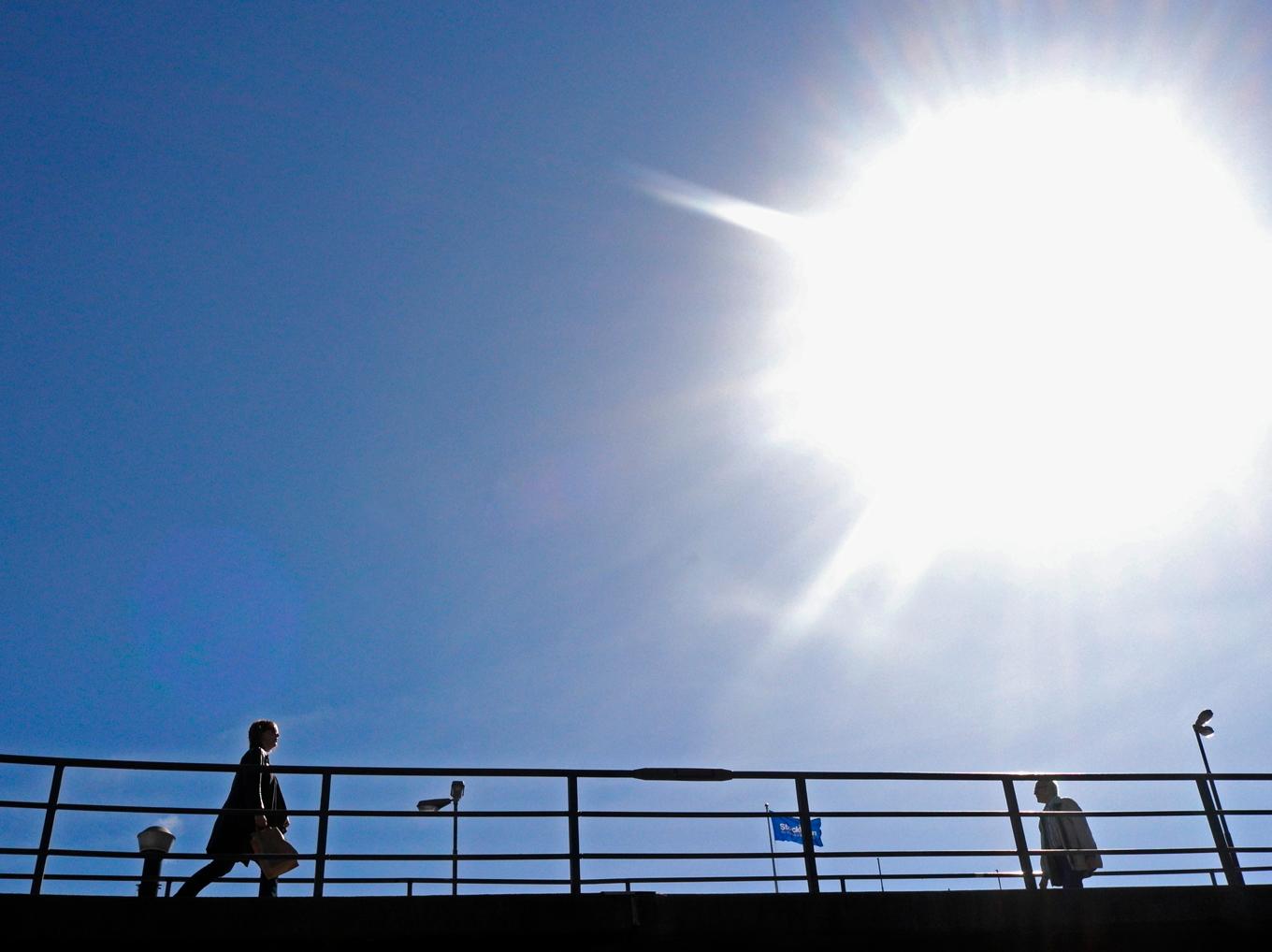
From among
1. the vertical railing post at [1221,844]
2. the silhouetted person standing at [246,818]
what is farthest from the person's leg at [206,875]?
the vertical railing post at [1221,844]

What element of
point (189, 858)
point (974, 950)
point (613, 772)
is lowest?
point (974, 950)

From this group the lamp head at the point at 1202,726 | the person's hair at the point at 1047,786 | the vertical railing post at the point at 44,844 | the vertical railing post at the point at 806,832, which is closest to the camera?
the vertical railing post at the point at 44,844

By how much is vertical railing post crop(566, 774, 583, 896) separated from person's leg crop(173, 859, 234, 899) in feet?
8.61

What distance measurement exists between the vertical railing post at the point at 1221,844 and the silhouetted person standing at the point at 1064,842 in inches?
42.6

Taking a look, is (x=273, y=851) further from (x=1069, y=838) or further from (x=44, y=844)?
(x=1069, y=838)

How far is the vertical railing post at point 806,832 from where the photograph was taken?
31.1 feet

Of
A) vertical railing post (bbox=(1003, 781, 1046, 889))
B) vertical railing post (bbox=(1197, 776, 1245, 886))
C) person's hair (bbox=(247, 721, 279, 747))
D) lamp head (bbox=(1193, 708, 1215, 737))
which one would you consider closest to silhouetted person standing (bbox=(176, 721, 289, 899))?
person's hair (bbox=(247, 721, 279, 747))

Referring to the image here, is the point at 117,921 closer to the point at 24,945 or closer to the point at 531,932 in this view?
the point at 24,945

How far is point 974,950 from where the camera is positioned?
954 centimetres

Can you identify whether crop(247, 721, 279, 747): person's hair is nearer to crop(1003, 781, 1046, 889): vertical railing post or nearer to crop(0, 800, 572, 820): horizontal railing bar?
crop(0, 800, 572, 820): horizontal railing bar

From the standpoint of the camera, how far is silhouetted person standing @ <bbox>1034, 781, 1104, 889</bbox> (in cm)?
1108

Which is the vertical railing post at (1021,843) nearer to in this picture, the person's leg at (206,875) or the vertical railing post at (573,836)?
the vertical railing post at (573,836)

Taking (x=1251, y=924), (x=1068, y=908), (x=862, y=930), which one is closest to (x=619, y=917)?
(x=862, y=930)

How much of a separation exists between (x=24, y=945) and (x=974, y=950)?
7151 mm
